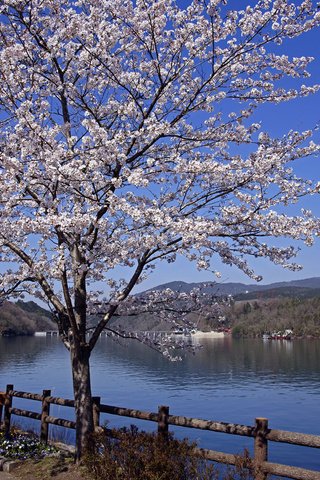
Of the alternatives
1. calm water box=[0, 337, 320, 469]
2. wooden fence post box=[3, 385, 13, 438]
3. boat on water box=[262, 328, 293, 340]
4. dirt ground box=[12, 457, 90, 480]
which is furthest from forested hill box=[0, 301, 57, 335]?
dirt ground box=[12, 457, 90, 480]

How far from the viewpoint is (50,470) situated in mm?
9367

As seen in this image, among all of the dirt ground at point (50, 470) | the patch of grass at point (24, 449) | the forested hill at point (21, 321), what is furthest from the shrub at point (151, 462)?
the forested hill at point (21, 321)

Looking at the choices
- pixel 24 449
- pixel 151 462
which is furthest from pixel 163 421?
pixel 24 449

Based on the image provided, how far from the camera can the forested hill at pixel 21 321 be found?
4962 inches

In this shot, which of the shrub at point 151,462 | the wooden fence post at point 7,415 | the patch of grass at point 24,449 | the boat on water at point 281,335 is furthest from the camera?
the boat on water at point 281,335

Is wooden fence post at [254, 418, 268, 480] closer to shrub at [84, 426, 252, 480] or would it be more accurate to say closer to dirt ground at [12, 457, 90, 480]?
shrub at [84, 426, 252, 480]

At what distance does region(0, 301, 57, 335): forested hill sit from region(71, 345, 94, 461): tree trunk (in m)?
112

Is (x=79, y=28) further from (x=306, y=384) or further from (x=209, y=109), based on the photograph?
(x=306, y=384)

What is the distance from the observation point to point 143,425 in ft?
80.3

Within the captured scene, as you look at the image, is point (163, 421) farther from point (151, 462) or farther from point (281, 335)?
point (281, 335)

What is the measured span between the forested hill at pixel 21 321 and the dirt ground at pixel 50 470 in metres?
111

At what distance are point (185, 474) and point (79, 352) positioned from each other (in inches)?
141

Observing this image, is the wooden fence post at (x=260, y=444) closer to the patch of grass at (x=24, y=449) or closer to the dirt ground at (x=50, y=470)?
the dirt ground at (x=50, y=470)

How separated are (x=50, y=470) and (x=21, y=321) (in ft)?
439
